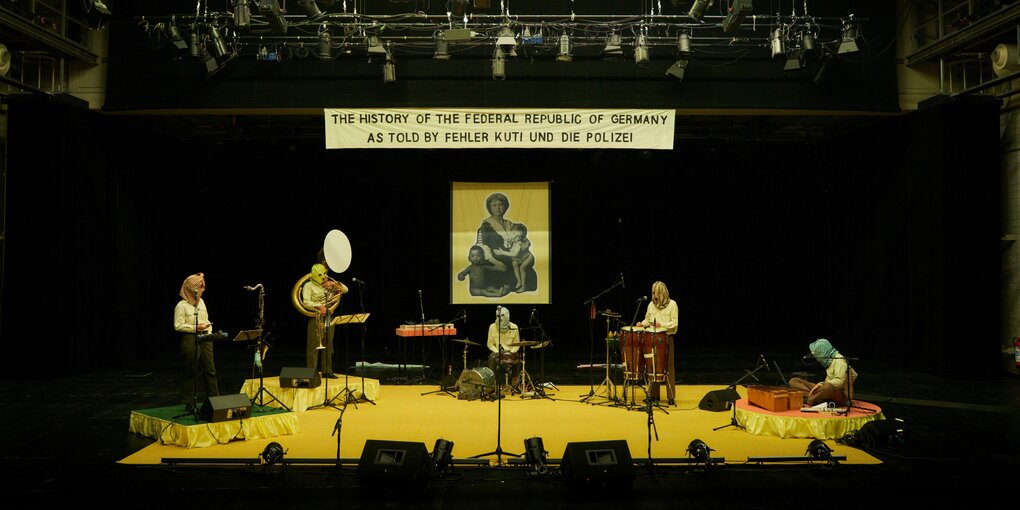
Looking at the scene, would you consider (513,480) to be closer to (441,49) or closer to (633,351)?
(633,351)

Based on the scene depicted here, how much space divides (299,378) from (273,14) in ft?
13.9

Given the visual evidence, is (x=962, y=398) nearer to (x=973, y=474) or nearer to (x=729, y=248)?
(x=973, y=474)

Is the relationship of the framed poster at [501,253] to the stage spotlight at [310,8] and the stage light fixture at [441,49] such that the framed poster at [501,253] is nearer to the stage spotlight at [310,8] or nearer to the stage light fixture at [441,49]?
the stage light fixture at [441,49]

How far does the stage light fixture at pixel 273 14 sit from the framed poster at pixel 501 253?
5.02 metres

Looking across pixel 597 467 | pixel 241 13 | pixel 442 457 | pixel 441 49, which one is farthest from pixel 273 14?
pixel 597 467

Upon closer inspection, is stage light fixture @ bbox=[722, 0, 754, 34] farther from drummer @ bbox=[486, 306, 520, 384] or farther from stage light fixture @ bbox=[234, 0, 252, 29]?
stage light fixture @ bbox=[234, 0, 252, 29]

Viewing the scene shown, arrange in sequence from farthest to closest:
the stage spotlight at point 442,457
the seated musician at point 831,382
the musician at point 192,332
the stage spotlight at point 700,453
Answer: the musician at point 192,332
the seated musician at point 831,382
the stage spotlight at point 700,453
the stage spotlight at point 442,457

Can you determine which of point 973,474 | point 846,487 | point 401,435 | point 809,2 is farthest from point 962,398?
point 401,435

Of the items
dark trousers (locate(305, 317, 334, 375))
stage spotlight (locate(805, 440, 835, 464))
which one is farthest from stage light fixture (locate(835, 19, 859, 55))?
→ dark trousers (locate(305, 317, 334, 375))

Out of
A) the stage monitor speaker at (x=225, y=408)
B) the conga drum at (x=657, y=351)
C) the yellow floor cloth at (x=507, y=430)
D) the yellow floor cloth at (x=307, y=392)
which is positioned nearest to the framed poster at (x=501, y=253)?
the yellow floor cloth at (x=507, y=430)

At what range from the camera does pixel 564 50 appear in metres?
9.98

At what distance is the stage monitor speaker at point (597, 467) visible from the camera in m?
5.25

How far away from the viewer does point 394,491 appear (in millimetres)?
5316

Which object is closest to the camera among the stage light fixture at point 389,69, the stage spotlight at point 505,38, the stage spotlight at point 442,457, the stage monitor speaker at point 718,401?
the stage spotlight at point 442,457
